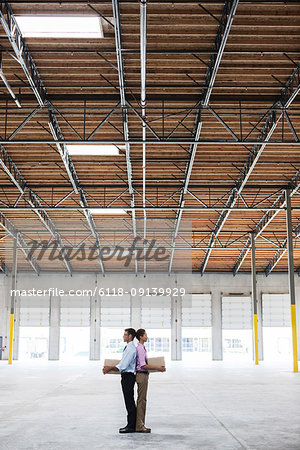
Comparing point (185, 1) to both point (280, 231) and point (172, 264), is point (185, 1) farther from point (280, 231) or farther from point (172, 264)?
point (172, 264)

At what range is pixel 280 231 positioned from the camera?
40.1 metres

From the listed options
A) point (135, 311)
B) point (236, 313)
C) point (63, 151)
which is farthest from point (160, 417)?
point (236, 313)

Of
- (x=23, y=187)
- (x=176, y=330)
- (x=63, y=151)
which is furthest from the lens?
(x=176, y=330)

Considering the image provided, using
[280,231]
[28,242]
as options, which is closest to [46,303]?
[28,242]

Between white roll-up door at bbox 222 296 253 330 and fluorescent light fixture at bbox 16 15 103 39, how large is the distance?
3449 cm

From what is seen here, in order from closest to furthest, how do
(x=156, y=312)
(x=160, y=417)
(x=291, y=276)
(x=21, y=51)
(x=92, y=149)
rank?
(x=160, y=417)
(x=21, y=51)
(x=92, y=149)
(x=291, y=276)
(x=156, y=312)

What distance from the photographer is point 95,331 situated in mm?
47281

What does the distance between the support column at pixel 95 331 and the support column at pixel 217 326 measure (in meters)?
10.5

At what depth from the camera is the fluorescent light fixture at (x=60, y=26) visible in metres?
16.7

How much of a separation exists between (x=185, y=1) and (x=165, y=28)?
5.14 feet

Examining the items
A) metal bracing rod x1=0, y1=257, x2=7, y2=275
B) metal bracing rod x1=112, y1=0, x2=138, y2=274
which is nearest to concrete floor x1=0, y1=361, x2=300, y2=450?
metal bracing rod x1=112, y1=0, x2=138, y2=274

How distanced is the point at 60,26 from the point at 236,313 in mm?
35850

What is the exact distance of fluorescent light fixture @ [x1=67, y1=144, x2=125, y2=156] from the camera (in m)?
25.6

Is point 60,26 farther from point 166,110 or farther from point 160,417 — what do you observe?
point 160,417
